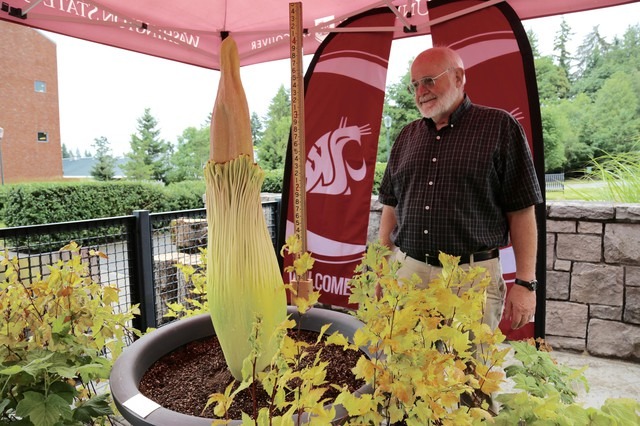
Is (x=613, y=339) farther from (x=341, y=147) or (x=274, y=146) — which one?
(x=274, y=146)

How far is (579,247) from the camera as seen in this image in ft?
8.50

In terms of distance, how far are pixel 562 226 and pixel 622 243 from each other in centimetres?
32

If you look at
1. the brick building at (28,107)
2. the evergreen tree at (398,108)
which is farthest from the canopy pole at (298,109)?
the brick building at (28,107)

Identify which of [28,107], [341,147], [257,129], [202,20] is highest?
[28,107]

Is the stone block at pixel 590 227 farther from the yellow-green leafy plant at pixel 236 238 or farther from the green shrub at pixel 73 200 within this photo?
the green shrub at pixel 73 200

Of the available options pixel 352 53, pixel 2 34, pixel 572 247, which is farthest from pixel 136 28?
pixel 2 34

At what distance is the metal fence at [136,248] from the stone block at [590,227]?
92.3 inches

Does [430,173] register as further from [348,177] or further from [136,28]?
[136,28]

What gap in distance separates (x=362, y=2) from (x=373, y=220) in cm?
167

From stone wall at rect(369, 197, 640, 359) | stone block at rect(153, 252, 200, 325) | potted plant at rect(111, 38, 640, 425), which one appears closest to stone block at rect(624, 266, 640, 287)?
stone wall at rect(369, 197, 640, 359)

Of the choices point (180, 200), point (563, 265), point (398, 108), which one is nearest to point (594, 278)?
point (563, 265)

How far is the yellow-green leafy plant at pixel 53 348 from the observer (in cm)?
77

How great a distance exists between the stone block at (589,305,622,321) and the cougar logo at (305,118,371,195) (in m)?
1.67

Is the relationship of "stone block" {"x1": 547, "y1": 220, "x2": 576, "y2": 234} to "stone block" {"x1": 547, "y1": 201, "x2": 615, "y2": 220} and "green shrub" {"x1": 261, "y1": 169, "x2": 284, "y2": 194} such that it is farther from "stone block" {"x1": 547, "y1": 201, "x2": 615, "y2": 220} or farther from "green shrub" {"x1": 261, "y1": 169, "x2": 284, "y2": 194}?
"green shrub" {"x1": 261, "y1": 169, "x2": 284, "y2": 194}
